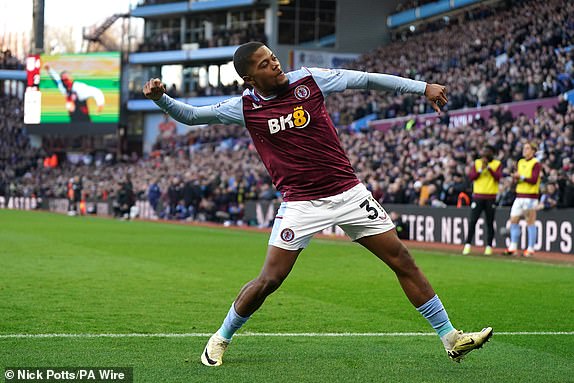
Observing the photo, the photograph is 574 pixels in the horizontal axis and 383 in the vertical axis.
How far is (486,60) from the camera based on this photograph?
125 ft

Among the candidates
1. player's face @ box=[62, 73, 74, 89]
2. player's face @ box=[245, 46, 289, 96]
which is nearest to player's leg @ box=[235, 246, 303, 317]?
player's face @ box=[245, 46, 289, 96]

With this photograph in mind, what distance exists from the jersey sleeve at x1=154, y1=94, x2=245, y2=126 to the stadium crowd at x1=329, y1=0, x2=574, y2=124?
24209 mm

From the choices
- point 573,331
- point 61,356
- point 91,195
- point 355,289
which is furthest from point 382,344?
point 91,195

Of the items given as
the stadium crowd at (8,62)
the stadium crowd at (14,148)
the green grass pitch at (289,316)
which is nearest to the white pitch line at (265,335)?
the green grass pitch at (289,316)

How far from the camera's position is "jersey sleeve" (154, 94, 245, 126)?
713 cm

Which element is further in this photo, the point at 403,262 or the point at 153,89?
the point at 403,262

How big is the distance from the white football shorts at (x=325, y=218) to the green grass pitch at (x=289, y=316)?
0.91m

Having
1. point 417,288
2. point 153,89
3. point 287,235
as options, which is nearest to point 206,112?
point 153,89

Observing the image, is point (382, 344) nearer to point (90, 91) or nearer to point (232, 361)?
point (232, 361)

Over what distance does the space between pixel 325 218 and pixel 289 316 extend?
3011mm

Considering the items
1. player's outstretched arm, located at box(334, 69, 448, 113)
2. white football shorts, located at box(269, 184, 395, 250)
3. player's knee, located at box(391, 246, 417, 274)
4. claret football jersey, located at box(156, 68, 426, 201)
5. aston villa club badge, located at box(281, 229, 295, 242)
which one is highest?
player's outstretched arm, located at box(334, 69, 448, 113)

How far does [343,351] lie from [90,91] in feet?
164

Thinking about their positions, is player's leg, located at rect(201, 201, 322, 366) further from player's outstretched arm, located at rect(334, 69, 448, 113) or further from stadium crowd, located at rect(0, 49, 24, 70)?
stadium crowd, located at rect(0, 49, 24, 70)

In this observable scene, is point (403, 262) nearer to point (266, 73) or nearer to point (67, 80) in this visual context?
point (266, 73)
